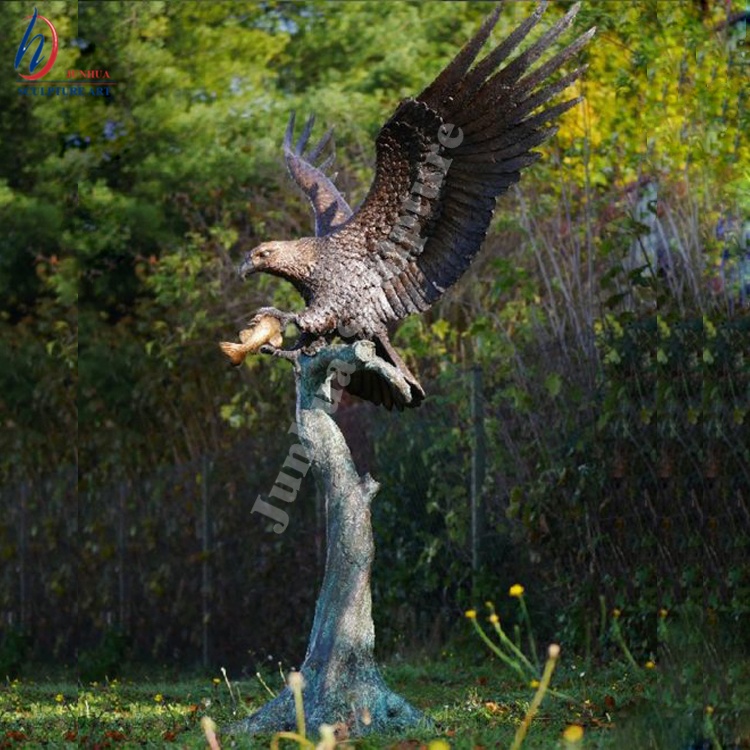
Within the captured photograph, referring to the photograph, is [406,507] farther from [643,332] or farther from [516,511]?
[643,332]

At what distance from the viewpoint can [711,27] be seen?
29.9 ft

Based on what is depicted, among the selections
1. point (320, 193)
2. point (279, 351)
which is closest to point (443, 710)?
point (279, 351)

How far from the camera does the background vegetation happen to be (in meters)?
8.06

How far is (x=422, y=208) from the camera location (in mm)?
6203

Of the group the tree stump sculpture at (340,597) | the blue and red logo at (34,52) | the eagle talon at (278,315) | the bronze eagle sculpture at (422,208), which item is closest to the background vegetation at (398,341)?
the blue and red logo at (34,52)

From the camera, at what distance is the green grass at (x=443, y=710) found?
561cm

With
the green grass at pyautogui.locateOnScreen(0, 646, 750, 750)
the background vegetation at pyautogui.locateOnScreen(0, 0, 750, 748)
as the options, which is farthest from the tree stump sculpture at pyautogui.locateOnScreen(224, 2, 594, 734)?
the background vegetation at pyautogui.locateOnScreen(0, 0, 750, 748)

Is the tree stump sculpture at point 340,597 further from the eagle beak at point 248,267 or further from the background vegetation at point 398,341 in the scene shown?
the background vegetation at point 398,341

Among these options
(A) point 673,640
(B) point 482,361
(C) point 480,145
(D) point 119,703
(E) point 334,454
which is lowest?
(D) point 119,703

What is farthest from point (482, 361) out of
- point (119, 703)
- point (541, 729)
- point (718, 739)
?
point (718, 739)

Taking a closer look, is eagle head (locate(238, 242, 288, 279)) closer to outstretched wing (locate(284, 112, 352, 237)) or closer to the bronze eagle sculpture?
the bronze eagle sculpture

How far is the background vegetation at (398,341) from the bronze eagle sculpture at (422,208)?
1.67 metres

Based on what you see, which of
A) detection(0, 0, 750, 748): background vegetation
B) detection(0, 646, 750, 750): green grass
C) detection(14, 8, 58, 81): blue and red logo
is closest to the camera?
detection(0, 646, 750, 750): green grass

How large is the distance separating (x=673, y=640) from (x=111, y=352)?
8992mm
